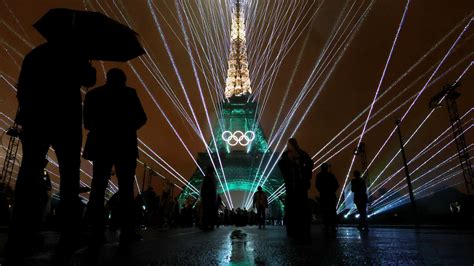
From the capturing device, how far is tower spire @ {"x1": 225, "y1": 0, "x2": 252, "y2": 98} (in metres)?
54.4

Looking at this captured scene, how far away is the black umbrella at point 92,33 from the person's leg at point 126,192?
1197mm

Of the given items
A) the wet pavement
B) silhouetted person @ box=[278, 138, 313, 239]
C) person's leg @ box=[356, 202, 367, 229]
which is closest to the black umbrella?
the wet pavement

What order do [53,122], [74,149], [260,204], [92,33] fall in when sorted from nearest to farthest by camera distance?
[53,122], [74,149], [92,33], [260,204]

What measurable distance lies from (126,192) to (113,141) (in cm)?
64

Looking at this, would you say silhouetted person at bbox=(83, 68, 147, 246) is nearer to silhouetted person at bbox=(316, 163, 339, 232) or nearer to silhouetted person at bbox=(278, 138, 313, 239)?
silhouetted person at bbox=(278, 138, 313, 239)

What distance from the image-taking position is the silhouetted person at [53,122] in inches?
102

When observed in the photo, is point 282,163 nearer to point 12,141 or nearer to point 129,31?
point 129,31

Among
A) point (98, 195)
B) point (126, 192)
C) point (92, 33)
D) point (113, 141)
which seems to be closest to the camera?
point (92, 33)

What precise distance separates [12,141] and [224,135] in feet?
104

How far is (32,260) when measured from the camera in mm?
2385

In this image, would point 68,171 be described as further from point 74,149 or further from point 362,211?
point 362,211

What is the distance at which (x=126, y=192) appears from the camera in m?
4.03

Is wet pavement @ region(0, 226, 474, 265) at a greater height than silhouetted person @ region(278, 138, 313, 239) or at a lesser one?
lesser

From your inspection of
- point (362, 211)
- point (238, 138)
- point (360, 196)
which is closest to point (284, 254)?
point (360, 196)
